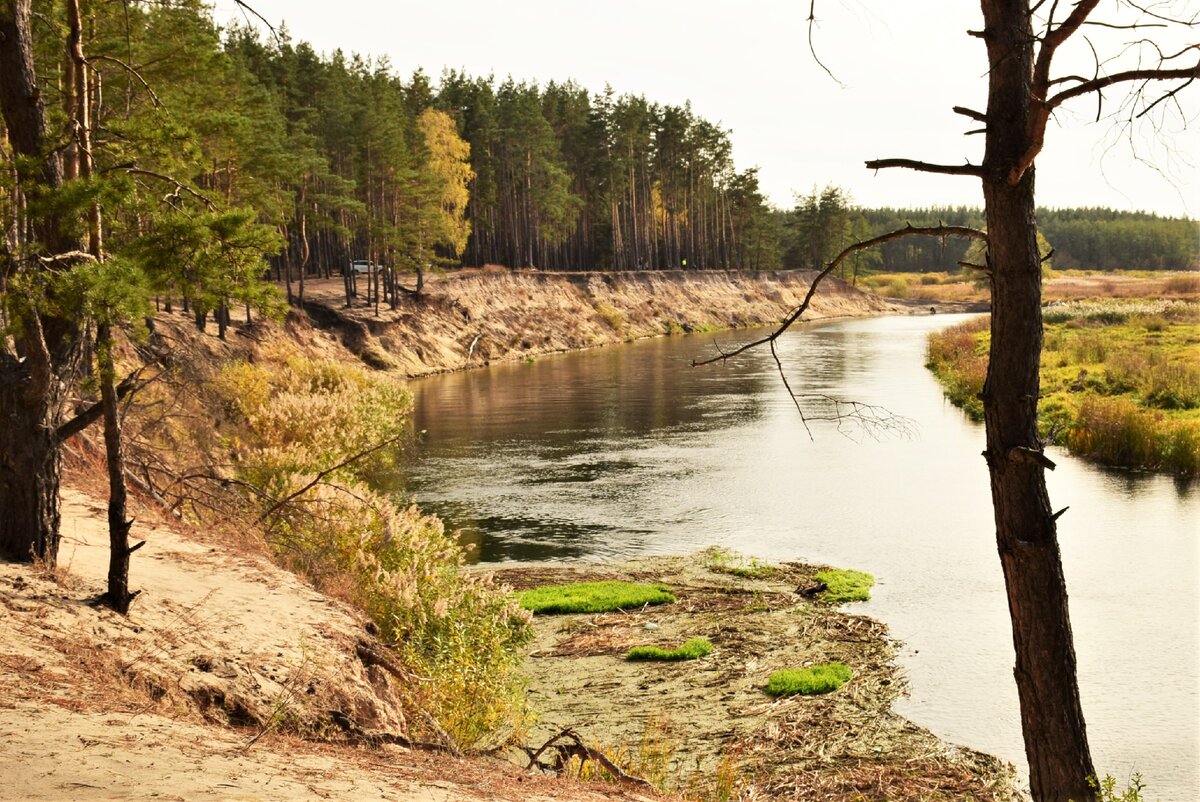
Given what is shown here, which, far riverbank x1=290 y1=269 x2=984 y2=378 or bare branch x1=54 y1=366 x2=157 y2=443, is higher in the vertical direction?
far riverbank x1=290 y1=269 x2=984 y2=378

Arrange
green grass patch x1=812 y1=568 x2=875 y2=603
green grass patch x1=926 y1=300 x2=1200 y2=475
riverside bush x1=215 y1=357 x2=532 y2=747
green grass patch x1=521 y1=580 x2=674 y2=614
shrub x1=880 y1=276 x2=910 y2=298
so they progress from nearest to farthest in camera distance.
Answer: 1. riverside bush x1=215 y1=357 x2=532 y2=747
2. green grass patch x1=521 y1=580 x2=674 y2=614
3. green grass patch x1=812 y1=568 x2=875 y2=603
4. green grass patch x1=926 y1=300 x2=1200 y2=475
5. shrub x1=880 y1=276 x2=910 y2=298

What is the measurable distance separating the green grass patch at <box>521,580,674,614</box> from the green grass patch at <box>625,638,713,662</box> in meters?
2.03

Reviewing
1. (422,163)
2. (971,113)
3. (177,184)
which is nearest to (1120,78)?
(971,113)

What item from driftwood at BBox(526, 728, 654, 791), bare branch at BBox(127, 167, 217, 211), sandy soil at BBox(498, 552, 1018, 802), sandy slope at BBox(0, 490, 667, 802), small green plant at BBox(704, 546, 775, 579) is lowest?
sandy soil at BBox(498, 552, 1018, 802)

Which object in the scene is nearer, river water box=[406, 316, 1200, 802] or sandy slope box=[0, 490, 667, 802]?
sandy slope box=[0, 490, 667, 802]

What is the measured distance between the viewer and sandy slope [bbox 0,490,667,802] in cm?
579

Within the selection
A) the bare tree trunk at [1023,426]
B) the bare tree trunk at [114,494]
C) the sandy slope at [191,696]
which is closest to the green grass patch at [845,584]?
the sandy slope at [191,696]

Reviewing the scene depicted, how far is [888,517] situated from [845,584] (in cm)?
568

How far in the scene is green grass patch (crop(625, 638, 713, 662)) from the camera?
43.3 feet

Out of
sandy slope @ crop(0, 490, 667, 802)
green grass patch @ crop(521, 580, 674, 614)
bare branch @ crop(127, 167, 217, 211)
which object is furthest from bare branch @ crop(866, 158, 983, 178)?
green grass patch @ crop(521, 580, 674, 614)

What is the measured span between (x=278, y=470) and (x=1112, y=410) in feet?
71.8

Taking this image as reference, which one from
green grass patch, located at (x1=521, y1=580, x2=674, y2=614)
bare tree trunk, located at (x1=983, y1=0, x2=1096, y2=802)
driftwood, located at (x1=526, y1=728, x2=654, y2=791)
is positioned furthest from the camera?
green grass patch, located at (x1=521, y1=580, x2=674, y2=614)

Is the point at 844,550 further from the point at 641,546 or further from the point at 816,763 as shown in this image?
the point at 816,763

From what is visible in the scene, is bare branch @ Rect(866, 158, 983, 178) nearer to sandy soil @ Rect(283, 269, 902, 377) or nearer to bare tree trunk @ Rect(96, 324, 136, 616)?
bare tree trunk @ Rect(96, 324, 136, 616)
